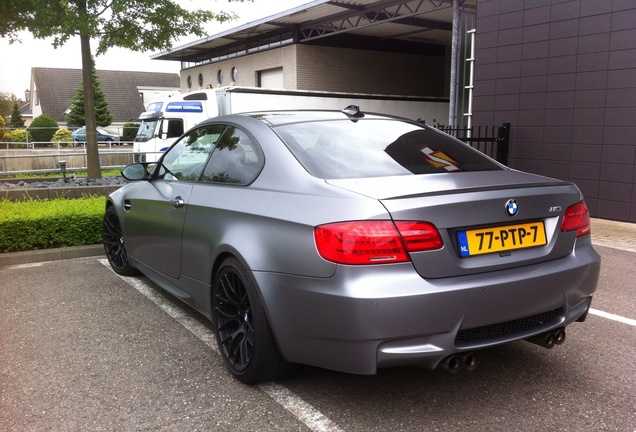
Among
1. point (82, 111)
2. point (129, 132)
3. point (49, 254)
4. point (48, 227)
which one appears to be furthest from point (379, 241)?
point (82, 111)

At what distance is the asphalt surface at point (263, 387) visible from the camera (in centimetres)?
283

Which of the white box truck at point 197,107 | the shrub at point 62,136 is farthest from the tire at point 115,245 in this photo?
the shrub at point 62,136

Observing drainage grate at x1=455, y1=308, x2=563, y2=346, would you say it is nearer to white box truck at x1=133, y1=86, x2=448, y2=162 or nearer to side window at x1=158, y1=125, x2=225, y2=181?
side window at x1=158, y1=125, x2=225, y2=181

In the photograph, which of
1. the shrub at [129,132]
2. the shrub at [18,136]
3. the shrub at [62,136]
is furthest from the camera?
the shrub at [129,132]

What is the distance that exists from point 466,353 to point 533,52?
926 centimetres

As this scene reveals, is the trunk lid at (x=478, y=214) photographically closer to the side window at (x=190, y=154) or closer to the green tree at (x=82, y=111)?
the side window at (x=190, y=154)

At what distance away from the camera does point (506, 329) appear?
2.79m

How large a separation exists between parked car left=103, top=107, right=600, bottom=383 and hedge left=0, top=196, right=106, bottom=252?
3613mm

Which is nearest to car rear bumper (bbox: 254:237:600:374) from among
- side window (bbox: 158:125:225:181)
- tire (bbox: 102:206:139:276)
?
side window (bbox: 158:125:225:181)

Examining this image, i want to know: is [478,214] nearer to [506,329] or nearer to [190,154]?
[506,329]

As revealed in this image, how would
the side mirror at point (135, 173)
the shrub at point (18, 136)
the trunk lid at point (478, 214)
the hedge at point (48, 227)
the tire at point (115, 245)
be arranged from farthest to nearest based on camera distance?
the shrub at point (18, 136) → the hedge at point (48, 227) → the tire at point (115, 245) → the side mirror at point (135, 173) → the trunk lid at point (478, 214)

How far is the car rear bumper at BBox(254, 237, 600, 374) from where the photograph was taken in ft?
8.27

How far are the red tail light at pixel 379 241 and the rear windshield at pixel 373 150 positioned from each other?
0.52 meters

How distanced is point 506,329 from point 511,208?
58 centimetres
